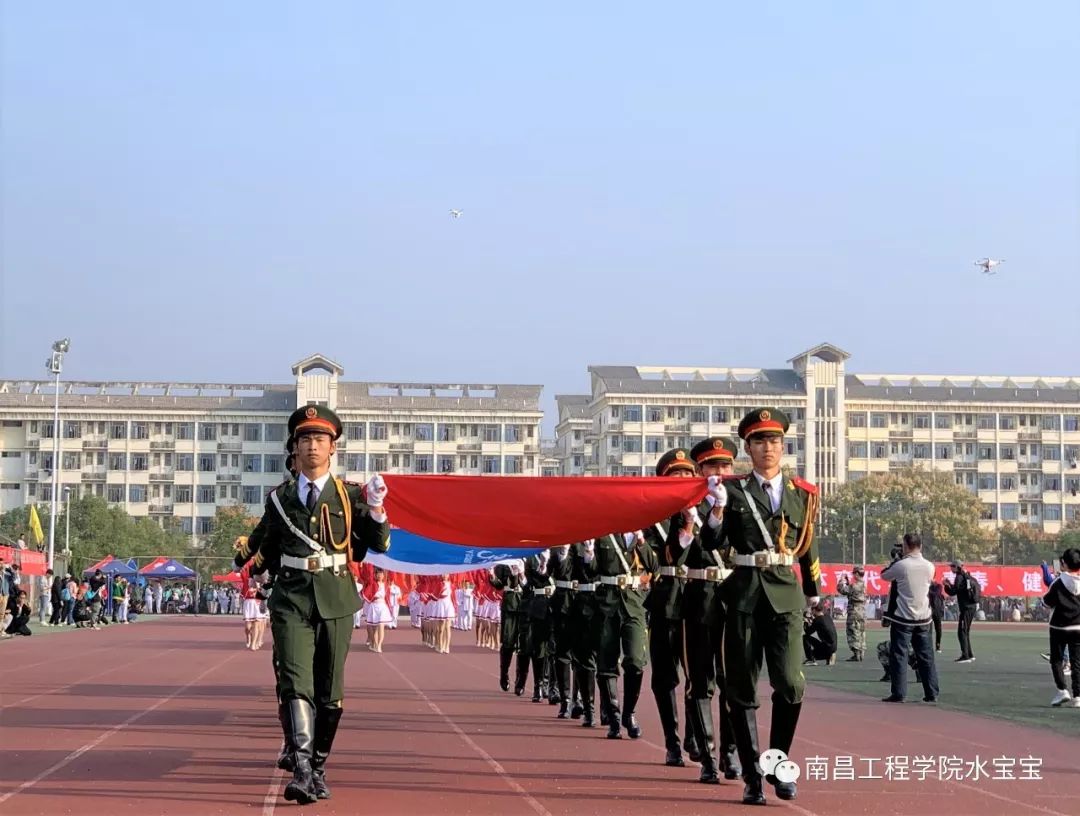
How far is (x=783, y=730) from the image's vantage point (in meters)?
9.82

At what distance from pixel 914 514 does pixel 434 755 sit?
3929 inches

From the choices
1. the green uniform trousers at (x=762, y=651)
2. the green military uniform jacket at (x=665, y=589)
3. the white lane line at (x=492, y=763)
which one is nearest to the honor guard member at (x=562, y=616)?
the white lane line at (x=492, y=763)

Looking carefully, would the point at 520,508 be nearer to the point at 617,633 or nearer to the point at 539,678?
the point at 617,633

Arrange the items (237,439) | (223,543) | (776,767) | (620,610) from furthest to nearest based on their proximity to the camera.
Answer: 1. (237,439)
2. (223,543)
3. (620,610)
4. (776,767)

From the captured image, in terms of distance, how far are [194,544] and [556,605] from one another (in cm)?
12628

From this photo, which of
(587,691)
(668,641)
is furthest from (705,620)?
(587,691)

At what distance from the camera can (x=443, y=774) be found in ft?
35.9

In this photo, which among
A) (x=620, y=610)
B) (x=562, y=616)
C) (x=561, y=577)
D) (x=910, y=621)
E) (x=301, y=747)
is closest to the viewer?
(x=301, y=747)

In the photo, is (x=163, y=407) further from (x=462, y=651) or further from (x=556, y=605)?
(x=556, y=605)

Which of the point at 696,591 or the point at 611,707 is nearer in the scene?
the point at 696,591

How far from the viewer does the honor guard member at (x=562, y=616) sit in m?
14.6

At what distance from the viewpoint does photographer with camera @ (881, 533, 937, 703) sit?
61.0 ft

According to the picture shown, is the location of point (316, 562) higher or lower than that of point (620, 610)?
higher

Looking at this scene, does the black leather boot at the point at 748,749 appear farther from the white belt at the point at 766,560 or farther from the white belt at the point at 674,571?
the white belt at the point at 674,571
